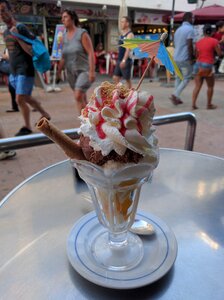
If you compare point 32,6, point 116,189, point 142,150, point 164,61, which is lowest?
point 116,189

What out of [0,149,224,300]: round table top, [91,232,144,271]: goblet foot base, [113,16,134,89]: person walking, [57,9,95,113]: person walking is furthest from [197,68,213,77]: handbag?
[91,232,144,271]: goblet foot base

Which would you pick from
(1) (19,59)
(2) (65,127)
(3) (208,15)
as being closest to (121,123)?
(1) (19,59)

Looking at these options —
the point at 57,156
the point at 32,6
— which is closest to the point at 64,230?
Result: the point at 57,156

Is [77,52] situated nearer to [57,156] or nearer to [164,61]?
[57,156]

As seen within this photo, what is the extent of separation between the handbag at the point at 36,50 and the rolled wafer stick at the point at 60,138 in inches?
110

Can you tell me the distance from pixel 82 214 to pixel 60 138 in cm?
46

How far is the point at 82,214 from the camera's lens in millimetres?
1007

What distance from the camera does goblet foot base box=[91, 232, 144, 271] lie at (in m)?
0.77

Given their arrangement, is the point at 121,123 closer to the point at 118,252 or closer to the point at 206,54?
the point at 118,252

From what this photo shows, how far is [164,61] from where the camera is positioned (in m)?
0.81

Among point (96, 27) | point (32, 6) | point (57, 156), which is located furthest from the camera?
point (96, 27)

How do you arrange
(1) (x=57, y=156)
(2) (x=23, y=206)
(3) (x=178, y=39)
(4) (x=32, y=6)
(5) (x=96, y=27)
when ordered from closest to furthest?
(2) (x=23, y=206) < (1) (x=57, y=156) < (3) (x=178, y=39) < (4) (x=32, y=6) < (5) (x=96, y=27)

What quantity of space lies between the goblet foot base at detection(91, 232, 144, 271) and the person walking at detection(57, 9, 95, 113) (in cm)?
280

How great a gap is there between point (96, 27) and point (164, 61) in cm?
1069
